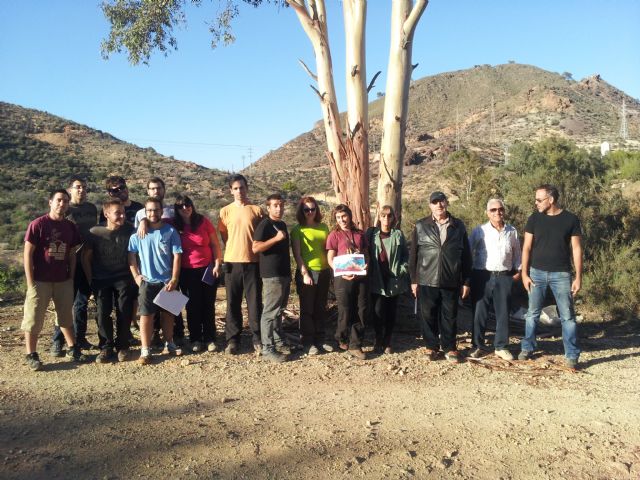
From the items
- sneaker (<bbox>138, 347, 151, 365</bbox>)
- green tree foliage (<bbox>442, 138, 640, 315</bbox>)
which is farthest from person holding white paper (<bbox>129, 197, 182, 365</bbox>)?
green tree foliage (<bbox>442, 138, 640, 315</bbox>)

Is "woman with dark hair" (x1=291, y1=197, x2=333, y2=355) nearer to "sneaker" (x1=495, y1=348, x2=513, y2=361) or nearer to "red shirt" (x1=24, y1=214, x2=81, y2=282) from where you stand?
"sneaker" (x1=495, y1=348, x2=513, y2=361)

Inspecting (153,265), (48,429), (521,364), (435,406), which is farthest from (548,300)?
(48,429)

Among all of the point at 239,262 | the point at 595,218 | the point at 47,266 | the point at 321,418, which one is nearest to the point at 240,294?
the point at 239,262

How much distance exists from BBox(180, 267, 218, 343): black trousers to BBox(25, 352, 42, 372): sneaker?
152 centimetres

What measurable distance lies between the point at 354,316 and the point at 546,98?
6047 cm

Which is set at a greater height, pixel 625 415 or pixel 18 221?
pixel 18 221

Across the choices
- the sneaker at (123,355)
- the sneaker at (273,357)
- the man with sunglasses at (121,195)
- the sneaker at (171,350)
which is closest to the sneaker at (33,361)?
the sneaker at (123,355)

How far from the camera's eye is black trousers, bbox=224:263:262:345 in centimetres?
595

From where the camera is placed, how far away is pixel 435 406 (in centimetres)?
460

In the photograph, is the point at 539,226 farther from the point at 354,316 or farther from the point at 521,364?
the point at 354,316

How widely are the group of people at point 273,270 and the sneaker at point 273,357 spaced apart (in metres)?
0.01

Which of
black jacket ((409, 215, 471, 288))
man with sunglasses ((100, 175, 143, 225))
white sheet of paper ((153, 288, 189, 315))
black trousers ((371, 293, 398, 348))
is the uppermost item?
man with sunglasses ((100, 175, 143, 225))

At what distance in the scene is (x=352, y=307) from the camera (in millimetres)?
5961

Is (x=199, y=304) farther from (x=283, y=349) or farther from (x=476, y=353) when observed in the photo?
(x=476, y=353)
